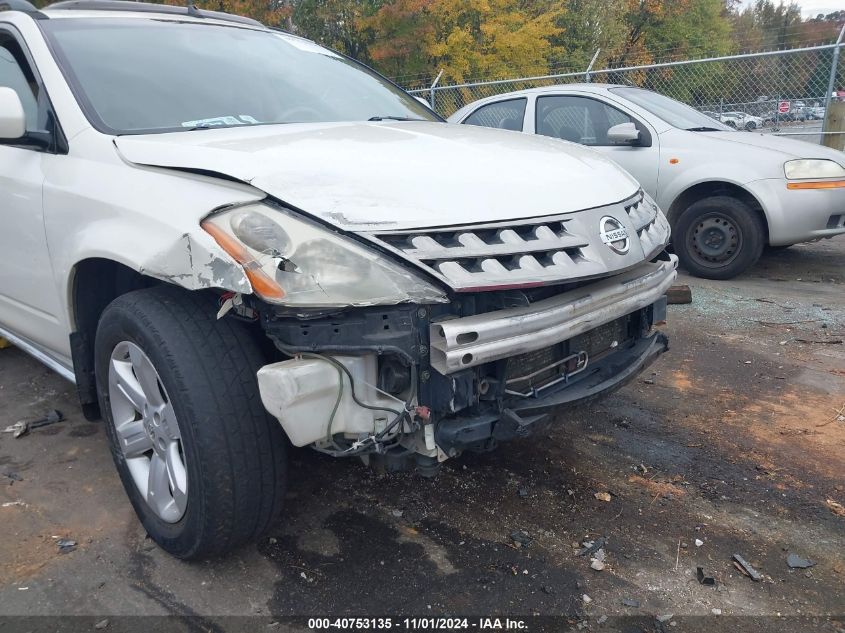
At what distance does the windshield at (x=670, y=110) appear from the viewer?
634cm

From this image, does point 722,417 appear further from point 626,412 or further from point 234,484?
point 234,484

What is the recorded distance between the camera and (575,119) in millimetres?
6531

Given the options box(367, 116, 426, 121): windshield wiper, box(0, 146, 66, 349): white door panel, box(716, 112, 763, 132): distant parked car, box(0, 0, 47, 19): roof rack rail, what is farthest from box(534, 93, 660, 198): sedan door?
box(716, 112, 763, 132): distant parked car

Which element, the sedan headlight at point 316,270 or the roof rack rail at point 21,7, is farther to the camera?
the roof rack rail at point 21,7

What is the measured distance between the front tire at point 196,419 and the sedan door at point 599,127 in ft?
16.1

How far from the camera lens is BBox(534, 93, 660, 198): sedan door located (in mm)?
6223

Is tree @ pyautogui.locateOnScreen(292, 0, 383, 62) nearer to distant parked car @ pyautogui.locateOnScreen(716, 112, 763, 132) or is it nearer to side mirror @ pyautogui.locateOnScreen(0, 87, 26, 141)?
distant parked car @ pyautogui.locateOnScreen(716, 112, 763, 132)

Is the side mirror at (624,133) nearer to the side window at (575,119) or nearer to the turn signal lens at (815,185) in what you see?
the side window at (575,119)

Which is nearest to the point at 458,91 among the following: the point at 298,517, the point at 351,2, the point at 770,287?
the point at 770,287

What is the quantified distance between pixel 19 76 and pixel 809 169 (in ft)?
18.4

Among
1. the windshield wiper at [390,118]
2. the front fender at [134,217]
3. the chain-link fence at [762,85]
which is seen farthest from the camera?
the chain-link fence at [762,85]

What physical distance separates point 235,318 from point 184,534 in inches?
28.8

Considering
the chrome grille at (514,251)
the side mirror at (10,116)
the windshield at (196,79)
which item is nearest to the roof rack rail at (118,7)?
the windshield at (196,79)

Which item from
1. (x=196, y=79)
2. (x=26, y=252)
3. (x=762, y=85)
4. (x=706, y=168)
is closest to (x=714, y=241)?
(x=706, y=168)
